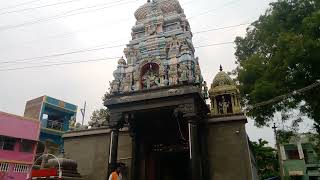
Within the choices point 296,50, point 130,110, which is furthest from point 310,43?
point 130,110

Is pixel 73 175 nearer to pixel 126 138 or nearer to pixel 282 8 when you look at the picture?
pixel 126 138

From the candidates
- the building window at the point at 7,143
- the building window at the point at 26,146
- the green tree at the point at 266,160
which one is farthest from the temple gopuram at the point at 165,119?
the green tree at the point at 266,160

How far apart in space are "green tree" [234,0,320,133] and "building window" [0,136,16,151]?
18883mm

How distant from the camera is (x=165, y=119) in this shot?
16.6 metres

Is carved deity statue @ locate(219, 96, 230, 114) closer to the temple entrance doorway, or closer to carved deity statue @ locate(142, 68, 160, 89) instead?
the temple entrance doorway

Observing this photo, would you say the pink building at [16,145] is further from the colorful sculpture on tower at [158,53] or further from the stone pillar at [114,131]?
the stone pillar at [114,131]

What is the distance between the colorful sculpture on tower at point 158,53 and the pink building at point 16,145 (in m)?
11.1

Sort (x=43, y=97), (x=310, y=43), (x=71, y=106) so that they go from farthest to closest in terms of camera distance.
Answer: (x=71, y=106), (x=43, y=97), (x=310, y=43)

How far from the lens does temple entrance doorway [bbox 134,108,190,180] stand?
53.2ft

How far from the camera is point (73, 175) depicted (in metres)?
15.9

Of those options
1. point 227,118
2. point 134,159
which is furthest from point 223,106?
point 134,159

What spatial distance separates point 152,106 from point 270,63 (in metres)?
6.43

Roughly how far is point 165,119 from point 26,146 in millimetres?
14854

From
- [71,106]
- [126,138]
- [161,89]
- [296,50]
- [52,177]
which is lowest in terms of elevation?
[52,177]
